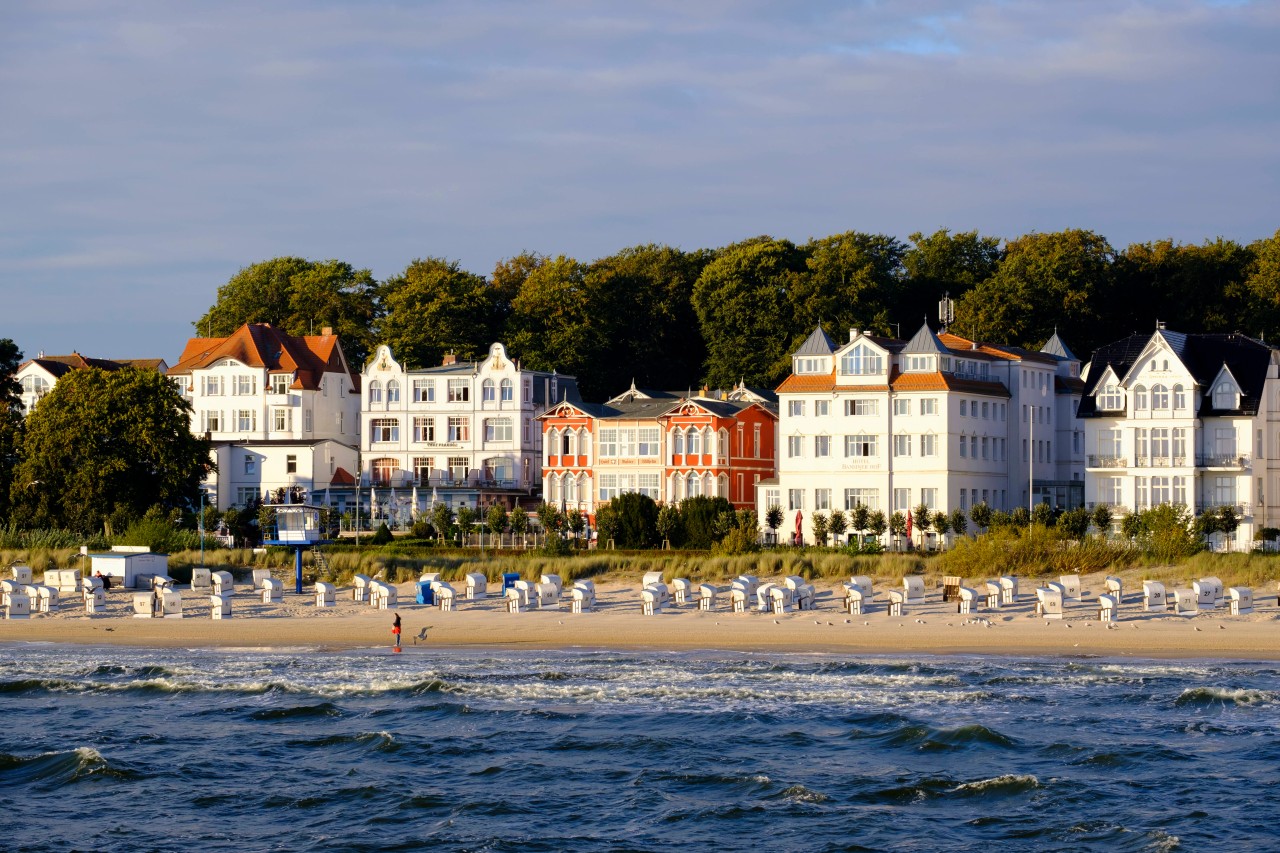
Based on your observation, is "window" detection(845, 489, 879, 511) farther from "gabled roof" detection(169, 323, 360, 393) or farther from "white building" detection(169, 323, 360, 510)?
"gabled roof" detection(169, 323, 360, 393)

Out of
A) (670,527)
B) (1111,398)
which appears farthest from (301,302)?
(1111,398)

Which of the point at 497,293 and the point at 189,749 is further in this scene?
the point at 497,293

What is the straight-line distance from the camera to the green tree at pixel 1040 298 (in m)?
86.2

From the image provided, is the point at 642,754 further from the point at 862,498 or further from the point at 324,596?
the point at 862,498

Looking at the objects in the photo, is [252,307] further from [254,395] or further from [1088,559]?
[1088,559]

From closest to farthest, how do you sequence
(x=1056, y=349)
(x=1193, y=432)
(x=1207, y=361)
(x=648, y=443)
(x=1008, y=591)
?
(x=1008, y=591), (x=1193, y=432), (x=1207, y=361), (x=648, y=443), (x=1056, y=349)

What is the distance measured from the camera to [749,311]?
92.3 meters

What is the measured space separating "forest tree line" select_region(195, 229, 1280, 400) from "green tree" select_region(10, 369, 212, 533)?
22145 millimetres

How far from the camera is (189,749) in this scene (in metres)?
30.9

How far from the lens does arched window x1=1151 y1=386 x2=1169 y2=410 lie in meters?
66.1

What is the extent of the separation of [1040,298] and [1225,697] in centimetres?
5578

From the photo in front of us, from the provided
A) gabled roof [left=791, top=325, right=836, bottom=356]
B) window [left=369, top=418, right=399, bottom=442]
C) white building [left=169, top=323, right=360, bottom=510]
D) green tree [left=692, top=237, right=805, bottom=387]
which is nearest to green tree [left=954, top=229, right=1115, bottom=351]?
green tree [left=692, top=237, right=805, bottom=387]

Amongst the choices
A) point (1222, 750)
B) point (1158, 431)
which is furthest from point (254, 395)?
point (1222, 750)

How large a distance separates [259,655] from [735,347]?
52672 mm
